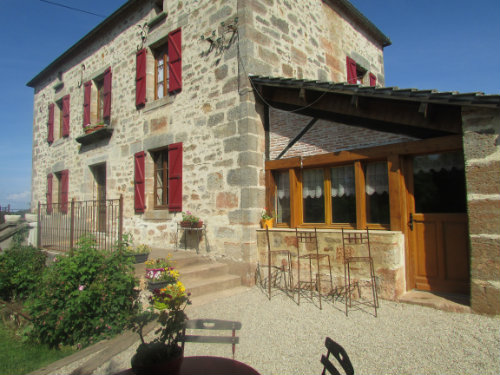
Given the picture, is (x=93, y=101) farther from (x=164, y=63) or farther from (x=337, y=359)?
(x=337, y=359)

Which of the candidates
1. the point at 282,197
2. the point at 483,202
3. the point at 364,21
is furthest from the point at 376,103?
the point at 364,21

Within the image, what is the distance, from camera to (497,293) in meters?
3.72

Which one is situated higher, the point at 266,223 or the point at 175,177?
the point at 175,177

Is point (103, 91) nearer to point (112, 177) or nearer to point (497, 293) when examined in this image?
point (112, 177)

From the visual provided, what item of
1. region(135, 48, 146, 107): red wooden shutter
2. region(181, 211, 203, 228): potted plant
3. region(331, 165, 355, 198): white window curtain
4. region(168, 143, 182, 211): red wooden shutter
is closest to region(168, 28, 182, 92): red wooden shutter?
region(135, 48, 146, 107): red wooden shutter

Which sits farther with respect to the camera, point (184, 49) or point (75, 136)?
point (75, 136)

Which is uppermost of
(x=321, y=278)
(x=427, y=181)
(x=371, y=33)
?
(x=371, y=33)

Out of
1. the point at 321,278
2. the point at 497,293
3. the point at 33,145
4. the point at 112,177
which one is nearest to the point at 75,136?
the point at 112,177

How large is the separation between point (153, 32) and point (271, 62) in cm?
342

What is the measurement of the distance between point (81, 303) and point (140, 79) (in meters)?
5.98

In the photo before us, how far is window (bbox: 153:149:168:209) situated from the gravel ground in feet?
12.4

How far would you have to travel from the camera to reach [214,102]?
21.4 feet

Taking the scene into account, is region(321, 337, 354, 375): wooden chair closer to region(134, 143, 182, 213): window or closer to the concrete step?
the concrete step

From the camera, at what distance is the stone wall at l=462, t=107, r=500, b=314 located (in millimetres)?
3750
